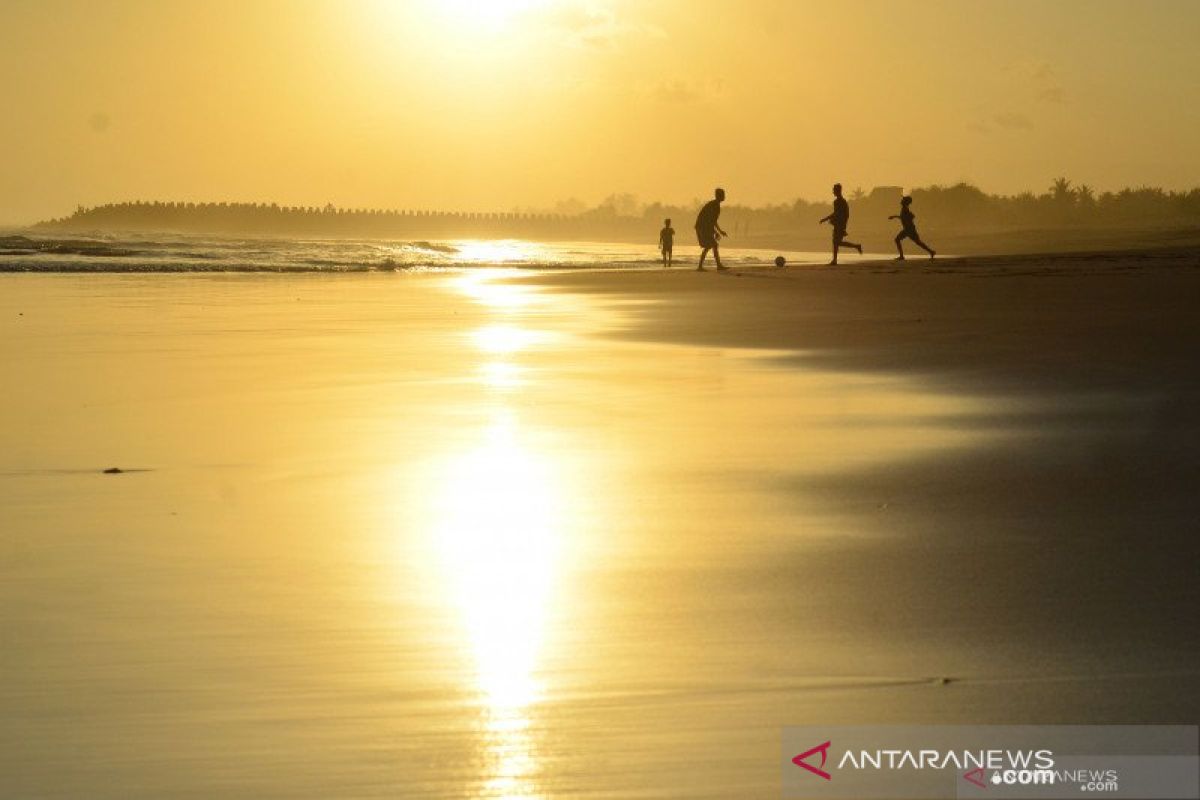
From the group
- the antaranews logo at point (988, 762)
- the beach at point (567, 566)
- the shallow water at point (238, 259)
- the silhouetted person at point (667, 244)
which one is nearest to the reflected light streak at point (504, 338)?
the beach at point (567, 566)

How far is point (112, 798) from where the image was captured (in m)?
3.59

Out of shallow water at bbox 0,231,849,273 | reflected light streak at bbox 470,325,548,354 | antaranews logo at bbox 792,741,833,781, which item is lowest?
shallow water at bbox 0,231,849,273

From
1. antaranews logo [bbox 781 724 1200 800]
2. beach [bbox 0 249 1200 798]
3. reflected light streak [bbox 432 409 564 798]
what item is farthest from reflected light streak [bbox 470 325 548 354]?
antaranews logo [bbox 781 724 1200 800]

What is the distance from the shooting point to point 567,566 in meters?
5.87

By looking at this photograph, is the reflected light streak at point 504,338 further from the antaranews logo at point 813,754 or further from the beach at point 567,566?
the antaranews logo at point 813,754

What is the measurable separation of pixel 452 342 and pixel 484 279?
1896 centimetres

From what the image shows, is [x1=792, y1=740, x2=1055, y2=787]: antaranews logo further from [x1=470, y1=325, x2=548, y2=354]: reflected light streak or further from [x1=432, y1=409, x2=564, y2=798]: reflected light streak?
[x1=470, y1=325, x2=548, y2=354]: reflected light streak

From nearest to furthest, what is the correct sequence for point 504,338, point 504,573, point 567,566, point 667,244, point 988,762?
point 988,762 → point 504,573 → point 567,566 → point 504,338 → point 667,244

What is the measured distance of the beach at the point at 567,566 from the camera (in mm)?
4012

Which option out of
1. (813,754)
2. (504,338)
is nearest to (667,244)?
(504,338)

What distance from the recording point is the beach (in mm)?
4012

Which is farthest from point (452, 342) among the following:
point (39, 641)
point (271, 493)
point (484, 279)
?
point (484, 279)

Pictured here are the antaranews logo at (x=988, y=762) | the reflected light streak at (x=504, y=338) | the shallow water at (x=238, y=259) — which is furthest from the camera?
the shallow water at (x=238, y=259)

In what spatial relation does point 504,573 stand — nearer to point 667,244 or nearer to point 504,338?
point 504,338
